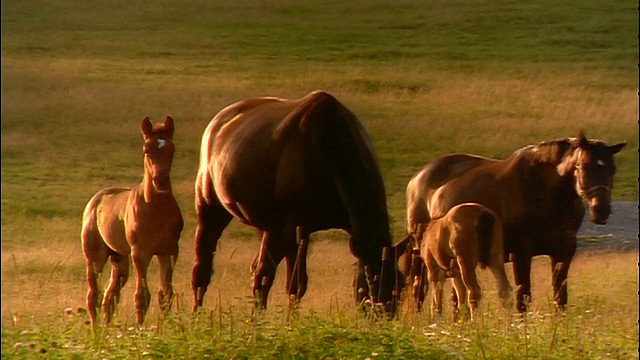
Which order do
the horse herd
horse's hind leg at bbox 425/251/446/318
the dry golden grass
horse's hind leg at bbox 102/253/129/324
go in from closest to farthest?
the horse herd < horse's hind leg at bbox 102/253/129/324 < horse's hind leg at bbox 425/251/446/318 < the dry golden grass

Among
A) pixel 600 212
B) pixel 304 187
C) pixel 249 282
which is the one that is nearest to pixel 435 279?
pixel 304 187

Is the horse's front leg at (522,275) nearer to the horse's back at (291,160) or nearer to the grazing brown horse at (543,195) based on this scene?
the grazing brown horse at (543,195)

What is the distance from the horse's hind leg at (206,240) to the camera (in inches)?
400

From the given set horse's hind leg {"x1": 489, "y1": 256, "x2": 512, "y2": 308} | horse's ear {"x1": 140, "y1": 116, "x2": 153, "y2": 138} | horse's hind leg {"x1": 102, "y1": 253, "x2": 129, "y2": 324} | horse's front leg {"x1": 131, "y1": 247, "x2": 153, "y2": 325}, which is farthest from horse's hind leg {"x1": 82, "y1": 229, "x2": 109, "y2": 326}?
horse's hind leg {"x1": 489, "y1": 256, "x2": 512, "y2": 308}

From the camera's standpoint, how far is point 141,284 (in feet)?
28.8

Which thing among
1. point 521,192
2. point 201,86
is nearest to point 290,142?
point 521,192

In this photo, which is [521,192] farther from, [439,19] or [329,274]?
[439,19]

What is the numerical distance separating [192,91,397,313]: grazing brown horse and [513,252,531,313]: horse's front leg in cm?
130

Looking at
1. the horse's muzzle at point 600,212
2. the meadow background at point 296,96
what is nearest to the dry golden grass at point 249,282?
the meadow background at point 296,96

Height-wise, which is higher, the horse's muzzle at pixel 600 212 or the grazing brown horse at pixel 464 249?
the horse's muzzle at pixel 600 212

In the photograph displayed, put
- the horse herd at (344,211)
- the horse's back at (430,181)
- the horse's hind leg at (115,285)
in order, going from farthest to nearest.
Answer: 1. the horse's back at (430,181)
2. the horse's hind leg at (115,285)
3. the horse herd at (344,211)

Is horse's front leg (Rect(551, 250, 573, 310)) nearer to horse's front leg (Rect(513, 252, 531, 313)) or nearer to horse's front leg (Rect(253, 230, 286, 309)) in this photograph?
horse's front leg (Rect(513, 252, 531, 313))

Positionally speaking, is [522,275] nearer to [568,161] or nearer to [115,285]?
[568,161]

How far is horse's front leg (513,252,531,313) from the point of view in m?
9.44
